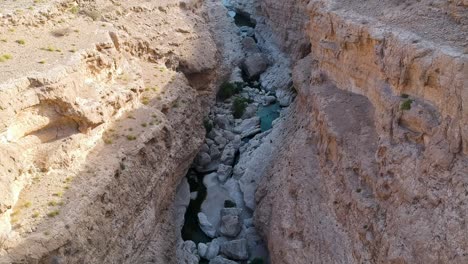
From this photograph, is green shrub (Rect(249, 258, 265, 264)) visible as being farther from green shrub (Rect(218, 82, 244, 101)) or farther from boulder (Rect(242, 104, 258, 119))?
green shrub (Rect(218, 82, 244, 101))

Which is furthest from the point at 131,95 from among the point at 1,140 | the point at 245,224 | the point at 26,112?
the point at 245,224

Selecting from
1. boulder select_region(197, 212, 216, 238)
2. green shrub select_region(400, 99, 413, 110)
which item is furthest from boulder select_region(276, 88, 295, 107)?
green shrub select_region(400, 99, 413, 110)

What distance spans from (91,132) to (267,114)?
17.9 metres

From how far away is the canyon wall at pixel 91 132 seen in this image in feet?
58.8

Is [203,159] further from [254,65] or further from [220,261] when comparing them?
[254,65]

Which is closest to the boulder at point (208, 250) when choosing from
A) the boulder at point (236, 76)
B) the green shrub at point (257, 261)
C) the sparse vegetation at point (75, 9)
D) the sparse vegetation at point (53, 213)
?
the green shrub at point (257, 261)

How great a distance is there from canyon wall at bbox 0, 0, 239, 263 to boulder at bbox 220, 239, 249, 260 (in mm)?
2725

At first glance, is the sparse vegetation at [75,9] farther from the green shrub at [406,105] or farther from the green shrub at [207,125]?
the green shrub at [406,105]

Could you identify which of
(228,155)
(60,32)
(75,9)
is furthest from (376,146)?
(75,9)

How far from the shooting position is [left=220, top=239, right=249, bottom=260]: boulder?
80.8ft

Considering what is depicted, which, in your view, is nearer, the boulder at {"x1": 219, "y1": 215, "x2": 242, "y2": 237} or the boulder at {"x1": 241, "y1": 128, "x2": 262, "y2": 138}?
the boulder at {"x1": 219, "y1": 215, "x2": 242, "y2": 237}

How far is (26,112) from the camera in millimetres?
19281

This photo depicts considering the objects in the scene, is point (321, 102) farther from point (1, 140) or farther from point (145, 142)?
point (1, 140)

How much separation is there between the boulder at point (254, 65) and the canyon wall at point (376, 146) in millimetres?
13732
